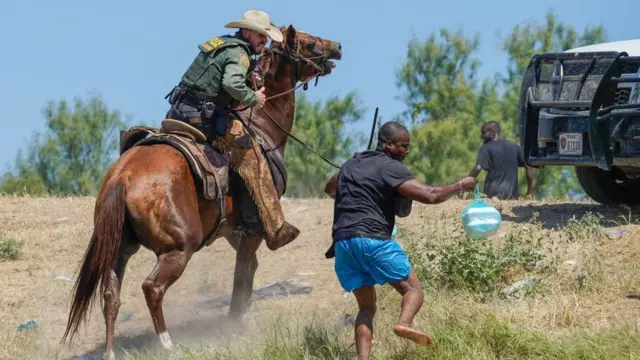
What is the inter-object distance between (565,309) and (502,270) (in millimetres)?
1294

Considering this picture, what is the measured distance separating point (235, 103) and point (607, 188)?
508 centimetres

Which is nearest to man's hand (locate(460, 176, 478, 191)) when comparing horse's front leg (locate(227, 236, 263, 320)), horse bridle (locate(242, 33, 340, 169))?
horse bridle (locate(242, 33, 340, 169))

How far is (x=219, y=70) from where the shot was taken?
32.1ft

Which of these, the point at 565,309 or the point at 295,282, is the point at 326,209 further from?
the point at 565,309

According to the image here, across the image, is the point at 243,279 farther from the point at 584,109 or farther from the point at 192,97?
the point at 584,109

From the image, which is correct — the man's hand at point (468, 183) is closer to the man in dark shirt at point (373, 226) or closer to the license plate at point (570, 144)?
the man in dark shirt at point (373, 226)

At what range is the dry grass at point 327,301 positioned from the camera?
8172 mm

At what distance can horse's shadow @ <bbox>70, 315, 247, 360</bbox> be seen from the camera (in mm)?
9586

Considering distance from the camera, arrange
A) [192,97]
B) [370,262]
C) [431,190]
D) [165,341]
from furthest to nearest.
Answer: [192,97] → [165,341] → [370,262] → [431,190]

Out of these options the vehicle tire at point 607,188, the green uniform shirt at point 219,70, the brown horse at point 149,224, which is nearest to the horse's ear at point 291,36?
the green uniform shirt at point 219,70

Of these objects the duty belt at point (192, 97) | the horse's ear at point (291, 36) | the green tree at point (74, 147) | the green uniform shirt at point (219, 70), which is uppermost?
the horse's ear at point (291, 36)

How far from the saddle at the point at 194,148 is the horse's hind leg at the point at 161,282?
0.60 meters

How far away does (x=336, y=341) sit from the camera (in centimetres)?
855

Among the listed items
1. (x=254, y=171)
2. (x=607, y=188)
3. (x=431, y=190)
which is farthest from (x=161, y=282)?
(x=607, y=188)
